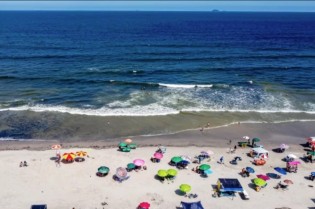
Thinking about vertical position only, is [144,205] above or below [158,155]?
below

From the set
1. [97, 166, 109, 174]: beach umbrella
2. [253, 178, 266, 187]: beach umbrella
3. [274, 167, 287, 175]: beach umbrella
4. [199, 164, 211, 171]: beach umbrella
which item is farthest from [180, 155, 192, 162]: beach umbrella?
[274, 167, 287, 175]: beach umbrella

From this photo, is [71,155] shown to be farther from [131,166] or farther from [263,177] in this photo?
[263,177]

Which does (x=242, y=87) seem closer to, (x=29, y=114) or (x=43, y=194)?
(x=29, y=114)

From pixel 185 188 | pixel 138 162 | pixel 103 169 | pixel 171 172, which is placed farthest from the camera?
pixel 138 162

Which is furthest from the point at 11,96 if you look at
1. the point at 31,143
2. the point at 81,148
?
the point at 81,148

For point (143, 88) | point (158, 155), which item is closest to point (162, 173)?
point (158, 155)
